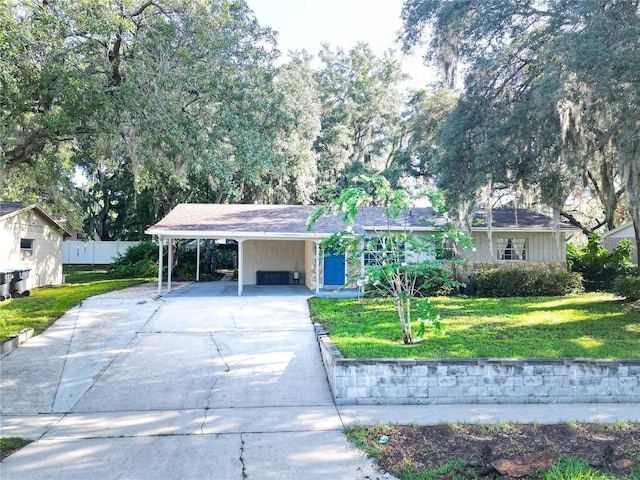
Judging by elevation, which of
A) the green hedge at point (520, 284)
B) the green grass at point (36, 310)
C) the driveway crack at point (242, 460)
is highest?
the green hedge at point (520, 284)

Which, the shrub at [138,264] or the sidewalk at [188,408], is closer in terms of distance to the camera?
the sidewalk at [188,408]

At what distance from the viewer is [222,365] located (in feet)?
24.0

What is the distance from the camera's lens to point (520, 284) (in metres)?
15.0

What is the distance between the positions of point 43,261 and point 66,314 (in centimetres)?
856

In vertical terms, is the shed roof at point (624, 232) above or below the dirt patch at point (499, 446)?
above

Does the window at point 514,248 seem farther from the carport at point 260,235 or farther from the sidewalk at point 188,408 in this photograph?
the sidewalk at point 188,408

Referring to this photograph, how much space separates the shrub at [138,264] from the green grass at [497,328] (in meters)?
10.7

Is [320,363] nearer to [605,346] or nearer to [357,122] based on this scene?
[605,346]

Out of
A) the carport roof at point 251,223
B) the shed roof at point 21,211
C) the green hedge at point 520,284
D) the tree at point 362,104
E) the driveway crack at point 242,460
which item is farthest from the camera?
the tree at point 362,104

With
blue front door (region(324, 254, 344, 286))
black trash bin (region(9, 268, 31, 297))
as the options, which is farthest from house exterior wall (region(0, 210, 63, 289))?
blue front door (region(324, 254, 344, 286))

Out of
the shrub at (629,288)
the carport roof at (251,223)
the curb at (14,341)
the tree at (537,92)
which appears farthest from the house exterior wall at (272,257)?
the shrub at (629,288)

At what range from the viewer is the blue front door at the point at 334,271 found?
16.2 m

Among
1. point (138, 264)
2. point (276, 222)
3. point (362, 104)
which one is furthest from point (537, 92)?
point (362, 104)

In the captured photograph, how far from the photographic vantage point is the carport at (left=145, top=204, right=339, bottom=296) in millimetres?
14476
